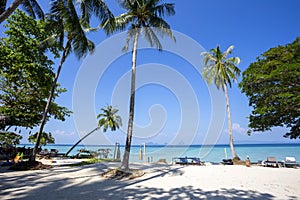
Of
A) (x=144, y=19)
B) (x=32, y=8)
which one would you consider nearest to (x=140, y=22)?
(x=144, y=19)

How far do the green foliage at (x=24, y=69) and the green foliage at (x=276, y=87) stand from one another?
13.6 m

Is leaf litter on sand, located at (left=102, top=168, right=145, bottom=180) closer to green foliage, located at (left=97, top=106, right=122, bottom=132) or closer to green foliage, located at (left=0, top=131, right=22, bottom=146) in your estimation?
green foliage, located at (left=0, top=131, right=22, bottom=146)

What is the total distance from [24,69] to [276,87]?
1468 centimetres

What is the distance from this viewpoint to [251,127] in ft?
41.3

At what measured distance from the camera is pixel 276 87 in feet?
30.9

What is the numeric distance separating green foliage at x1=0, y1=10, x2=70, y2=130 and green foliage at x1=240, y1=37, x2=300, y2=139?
13597 mm

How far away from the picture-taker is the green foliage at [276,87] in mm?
8898

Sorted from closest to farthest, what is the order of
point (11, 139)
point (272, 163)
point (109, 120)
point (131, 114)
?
point (131, 114)
point (272, 163)
point (11, 139)
point (109, 120)

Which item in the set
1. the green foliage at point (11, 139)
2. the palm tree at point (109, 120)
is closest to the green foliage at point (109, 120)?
the palm tree at point (109, 120)

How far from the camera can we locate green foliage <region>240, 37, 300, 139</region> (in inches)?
350

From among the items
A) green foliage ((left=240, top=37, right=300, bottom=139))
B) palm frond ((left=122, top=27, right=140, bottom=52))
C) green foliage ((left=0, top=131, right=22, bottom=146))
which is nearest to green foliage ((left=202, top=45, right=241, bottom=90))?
green foliage ((left=240, top=37, right=300, bottom=139))

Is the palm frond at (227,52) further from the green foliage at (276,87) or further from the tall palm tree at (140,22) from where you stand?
the tall palm tree at (140,22)

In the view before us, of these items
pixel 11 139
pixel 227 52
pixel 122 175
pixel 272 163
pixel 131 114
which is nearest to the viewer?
pixel 122 175

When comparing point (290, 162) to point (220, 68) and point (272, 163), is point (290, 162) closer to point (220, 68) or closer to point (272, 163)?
point (272, 163)
